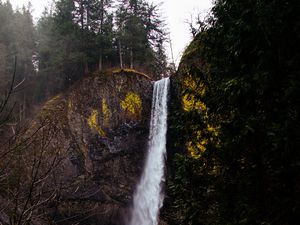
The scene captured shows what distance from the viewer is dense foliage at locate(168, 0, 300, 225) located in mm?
4270

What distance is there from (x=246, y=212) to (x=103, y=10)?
24.9 m

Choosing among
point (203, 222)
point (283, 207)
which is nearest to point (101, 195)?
point (203, 222)

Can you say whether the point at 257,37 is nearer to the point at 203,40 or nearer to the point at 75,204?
the point at 203,40

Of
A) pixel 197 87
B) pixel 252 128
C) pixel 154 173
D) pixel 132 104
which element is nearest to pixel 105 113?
pixel 132 104

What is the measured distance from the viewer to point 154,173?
19531mm

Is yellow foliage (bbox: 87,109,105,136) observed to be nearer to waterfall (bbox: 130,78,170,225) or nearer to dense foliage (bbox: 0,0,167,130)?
waterfall (bbox: 130,78,170,225)

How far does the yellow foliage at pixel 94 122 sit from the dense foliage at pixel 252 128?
49.0 feet

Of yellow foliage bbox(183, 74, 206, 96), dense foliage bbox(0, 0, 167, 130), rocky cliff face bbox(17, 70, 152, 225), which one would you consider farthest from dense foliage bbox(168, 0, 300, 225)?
dense foliage bbox(0, 0, 167, 130)

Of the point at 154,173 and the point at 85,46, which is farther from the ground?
the point at 85,46

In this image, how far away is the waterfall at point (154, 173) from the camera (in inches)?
739

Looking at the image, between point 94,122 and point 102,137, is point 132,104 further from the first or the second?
point 102,137

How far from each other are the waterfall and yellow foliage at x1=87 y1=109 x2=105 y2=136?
3.60 m

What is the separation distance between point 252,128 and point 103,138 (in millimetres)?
16575

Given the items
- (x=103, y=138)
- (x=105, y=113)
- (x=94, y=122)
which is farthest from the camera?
(x=105, y=113)
